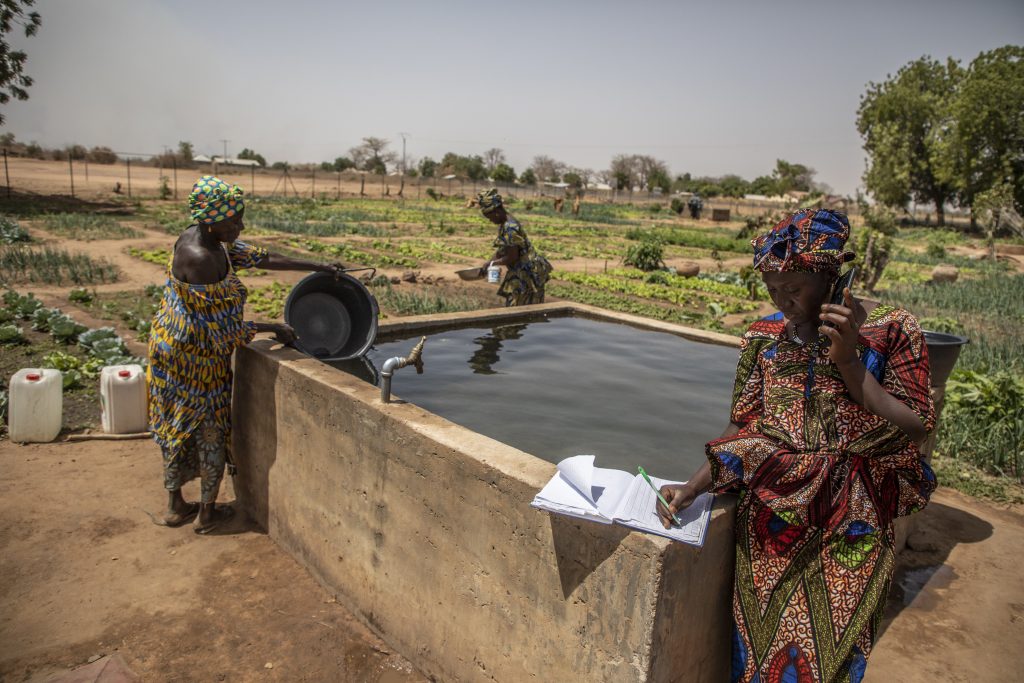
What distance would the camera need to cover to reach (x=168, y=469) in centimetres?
377

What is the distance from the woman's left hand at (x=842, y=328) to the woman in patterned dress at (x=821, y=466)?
0.01 meters

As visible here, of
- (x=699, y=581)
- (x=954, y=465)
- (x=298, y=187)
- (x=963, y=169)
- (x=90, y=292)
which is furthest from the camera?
(x=298, y=187)

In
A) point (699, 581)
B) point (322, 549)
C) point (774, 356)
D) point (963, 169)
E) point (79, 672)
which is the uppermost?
point (963, 169)

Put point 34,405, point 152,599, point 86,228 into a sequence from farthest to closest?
point 86,228, point 34,405, point 152,599

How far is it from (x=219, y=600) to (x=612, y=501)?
2.29 meters

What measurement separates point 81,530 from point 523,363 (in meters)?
2.79

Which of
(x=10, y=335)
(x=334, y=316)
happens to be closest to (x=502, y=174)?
(x=10, y=335)

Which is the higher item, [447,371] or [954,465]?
[447,371]

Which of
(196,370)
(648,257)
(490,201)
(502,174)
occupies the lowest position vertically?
(196,370)

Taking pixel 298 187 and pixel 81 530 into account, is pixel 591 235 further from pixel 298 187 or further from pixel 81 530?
pixel 298 187

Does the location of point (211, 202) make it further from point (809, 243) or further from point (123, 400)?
point (809, 243)

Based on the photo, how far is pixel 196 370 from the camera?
11.8 feet

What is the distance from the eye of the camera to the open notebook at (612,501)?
186 cm

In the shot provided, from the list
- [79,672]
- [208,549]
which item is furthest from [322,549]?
[79,672]
